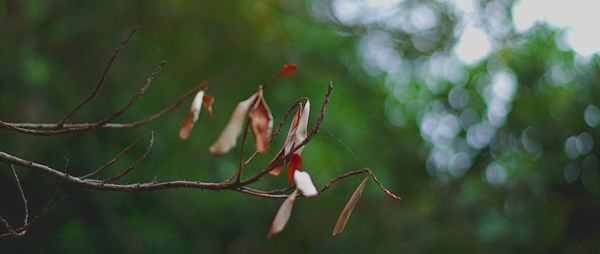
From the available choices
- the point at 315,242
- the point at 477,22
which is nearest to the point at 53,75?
the point at 315,242

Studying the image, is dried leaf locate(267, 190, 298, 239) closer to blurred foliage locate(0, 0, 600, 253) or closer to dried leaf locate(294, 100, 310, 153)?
dried leaf locate(294, 100, 310, 153)

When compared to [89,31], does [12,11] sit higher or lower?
higher

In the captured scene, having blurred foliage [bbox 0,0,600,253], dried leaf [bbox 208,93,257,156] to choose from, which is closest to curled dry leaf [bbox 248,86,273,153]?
dried leaf [bbox 208,93,257,156]

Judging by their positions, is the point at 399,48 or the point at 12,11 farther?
the point at 399,48

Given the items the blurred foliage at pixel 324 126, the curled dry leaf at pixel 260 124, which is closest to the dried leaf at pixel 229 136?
the curled dry leaf at pixel 260 124

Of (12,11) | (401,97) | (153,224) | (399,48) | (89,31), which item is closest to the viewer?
(12,11)

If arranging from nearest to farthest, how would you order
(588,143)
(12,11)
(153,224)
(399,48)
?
1. (12,11)
2. (153,224)
3. (588,143)
4. (399,48)

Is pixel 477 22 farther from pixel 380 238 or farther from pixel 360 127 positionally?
pixel 380 238
